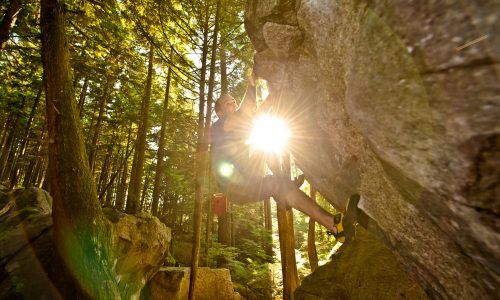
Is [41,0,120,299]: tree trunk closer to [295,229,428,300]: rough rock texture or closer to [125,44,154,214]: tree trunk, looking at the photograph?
[295,229,428,300]: rough rock texture

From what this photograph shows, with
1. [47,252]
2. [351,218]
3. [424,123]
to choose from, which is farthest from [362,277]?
[47,252]

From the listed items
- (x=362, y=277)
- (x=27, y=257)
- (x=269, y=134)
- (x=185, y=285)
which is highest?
(x=269, y=134)

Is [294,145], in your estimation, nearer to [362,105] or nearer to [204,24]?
[362,105]

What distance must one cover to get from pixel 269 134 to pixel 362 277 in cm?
310

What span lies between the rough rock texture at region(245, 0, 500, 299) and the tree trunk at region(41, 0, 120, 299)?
442 cm

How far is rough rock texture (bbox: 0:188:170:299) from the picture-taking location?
5.31 meters

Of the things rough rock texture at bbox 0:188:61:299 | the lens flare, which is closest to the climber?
the lens flare

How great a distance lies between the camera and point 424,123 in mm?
1861

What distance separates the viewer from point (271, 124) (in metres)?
5.89

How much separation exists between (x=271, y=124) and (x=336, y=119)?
2.41 metres

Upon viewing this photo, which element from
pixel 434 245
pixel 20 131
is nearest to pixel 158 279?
pixel 434 245

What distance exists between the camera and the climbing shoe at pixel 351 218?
3602 mm

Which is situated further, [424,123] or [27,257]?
[27,257]

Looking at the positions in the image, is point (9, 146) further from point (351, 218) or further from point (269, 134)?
point (351, 218)
